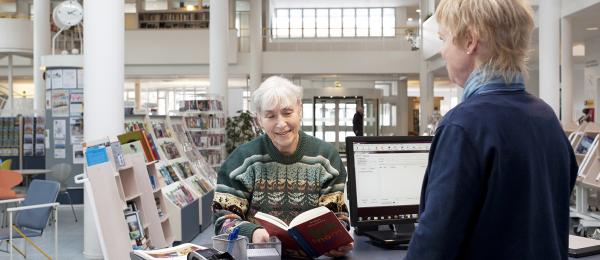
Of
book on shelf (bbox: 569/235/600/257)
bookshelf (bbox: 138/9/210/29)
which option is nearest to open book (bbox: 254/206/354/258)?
book on shelf (bbox: 569/235/600/257)

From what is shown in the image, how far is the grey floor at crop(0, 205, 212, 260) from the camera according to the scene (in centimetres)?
702

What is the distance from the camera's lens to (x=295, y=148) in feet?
8.81

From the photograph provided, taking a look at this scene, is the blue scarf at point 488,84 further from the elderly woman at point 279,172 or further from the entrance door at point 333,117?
the entrance door at point 333,117

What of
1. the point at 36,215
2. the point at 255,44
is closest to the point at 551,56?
the point at 36,215

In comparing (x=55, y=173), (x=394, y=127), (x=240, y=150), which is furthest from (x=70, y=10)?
(x=394, y=127)

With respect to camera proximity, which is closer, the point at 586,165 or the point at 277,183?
the point at 277,183

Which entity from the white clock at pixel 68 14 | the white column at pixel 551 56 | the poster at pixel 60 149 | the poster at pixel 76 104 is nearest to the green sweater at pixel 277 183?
the poster at pixel 76 104

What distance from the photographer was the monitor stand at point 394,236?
8.16 ft

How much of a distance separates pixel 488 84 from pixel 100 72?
614 cm

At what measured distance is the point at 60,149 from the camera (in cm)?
1063

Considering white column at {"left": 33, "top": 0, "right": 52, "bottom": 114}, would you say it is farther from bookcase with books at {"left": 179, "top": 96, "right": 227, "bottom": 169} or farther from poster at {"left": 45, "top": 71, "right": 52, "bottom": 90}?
poster at {"left": 45, "top": 71, "right": 52, "bottom": 90}

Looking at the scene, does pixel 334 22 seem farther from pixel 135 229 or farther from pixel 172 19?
pixel 135 229

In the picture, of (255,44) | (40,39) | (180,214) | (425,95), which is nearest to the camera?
(180,214)

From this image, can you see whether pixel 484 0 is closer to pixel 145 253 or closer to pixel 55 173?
pixel 145 253
